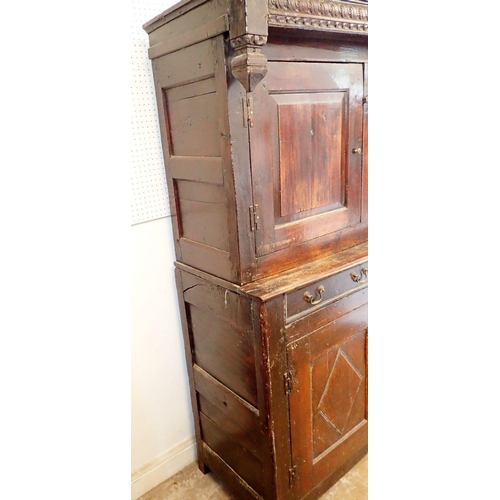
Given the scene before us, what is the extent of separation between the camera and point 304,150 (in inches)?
56.2

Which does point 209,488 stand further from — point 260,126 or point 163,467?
point 260,126

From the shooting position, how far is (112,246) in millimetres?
377

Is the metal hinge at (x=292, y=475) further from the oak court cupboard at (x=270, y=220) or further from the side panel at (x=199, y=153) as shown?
the side panel at (x=199, y=153)

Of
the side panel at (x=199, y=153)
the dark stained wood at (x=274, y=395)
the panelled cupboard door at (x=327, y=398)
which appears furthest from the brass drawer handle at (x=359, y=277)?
the side panel at (x=199, y=153)

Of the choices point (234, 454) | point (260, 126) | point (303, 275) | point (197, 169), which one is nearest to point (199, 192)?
point (197, 169)

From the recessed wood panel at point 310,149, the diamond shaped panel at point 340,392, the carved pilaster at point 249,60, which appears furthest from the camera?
the diamond shaped panel at point 340,392

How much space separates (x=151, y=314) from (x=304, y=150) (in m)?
0.91

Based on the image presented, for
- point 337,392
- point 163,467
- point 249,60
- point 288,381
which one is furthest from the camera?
point 163,467

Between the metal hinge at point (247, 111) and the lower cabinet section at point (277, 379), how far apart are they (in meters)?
0.52

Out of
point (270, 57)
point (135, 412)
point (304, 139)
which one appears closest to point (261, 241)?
point (304, 139)

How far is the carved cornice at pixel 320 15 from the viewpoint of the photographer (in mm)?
1168

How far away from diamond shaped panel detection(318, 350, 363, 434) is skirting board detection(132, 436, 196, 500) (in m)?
0.73

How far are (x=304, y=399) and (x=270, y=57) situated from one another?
3.87 ft
